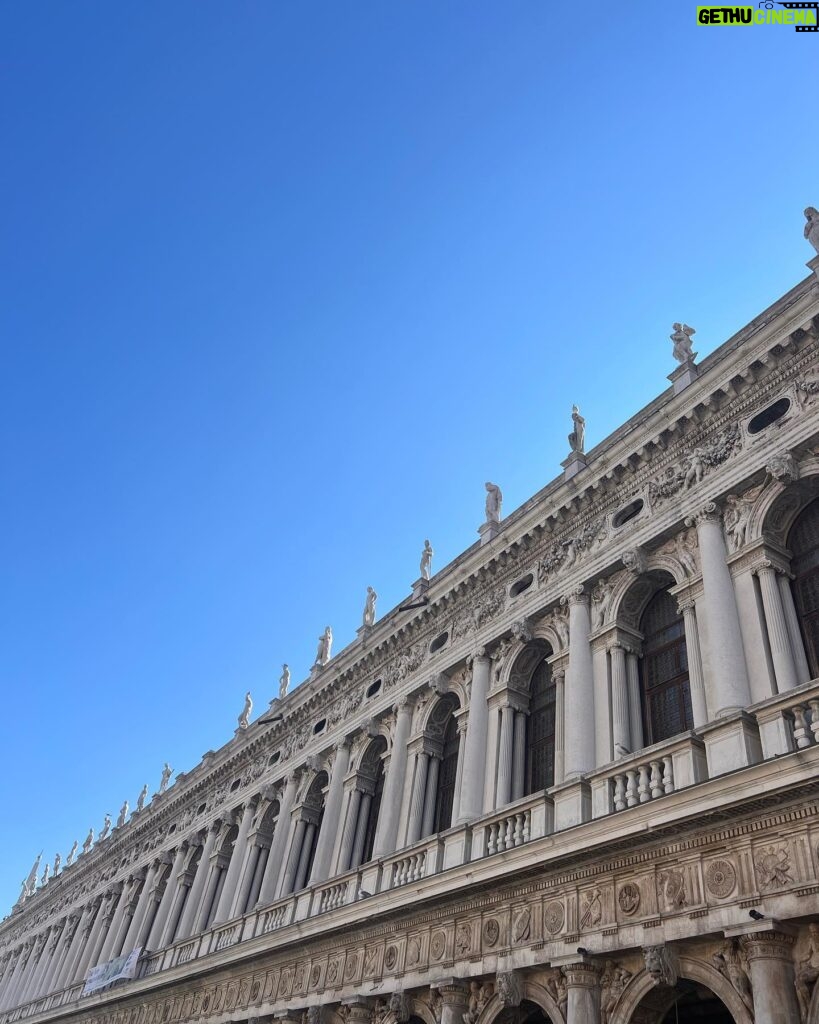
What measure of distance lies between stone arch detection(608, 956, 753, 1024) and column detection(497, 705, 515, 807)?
4663mm

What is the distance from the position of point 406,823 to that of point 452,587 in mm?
4948

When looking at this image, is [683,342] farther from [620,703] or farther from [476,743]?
[476,743]

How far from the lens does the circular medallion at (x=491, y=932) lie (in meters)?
12.4

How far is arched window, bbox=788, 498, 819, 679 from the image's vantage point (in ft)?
39.1

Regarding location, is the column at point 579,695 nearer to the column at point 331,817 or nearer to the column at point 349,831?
the column at point 349,831

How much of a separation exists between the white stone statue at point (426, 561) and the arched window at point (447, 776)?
4.30 m

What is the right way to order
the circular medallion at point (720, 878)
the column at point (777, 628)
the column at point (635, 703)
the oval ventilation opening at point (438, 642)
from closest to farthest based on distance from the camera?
1. the circular medallion at point (720, 878)
2. the column at point (777, 628)
3. the column at point (635, 703)
4. the oval ventilation opening at point (438, 642)

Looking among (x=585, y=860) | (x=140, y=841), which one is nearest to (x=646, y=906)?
(x=585, y=860)

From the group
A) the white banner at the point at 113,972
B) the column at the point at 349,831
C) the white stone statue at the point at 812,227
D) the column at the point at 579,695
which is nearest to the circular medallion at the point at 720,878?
the column at the point at 579,695

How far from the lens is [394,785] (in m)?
18.3

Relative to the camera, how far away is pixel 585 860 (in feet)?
37.6

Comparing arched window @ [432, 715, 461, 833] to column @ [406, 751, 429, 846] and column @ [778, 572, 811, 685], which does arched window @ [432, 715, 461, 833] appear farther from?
column @ [778, 572, 811, 685]

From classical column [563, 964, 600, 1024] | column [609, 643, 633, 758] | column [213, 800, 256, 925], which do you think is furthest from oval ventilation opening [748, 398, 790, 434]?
column [213, 800, 256, 925]

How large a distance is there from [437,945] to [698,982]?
4.73 m
